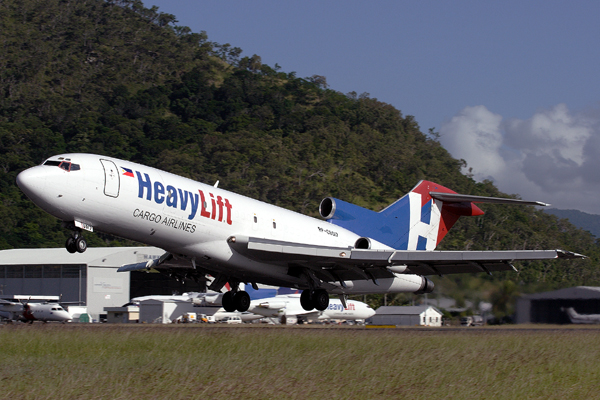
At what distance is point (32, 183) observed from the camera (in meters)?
16.4

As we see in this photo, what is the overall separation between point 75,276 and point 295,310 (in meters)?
22.9

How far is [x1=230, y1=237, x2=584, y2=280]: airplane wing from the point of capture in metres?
19.9

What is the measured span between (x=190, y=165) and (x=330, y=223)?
8935 cm

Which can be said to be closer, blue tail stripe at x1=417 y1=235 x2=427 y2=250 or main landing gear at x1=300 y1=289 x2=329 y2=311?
main landing gear at x1=300 y1=289 x2=329 y2=311

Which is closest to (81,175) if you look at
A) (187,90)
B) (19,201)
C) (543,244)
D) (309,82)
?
(19,201)

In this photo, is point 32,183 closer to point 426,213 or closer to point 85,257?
point 426,213

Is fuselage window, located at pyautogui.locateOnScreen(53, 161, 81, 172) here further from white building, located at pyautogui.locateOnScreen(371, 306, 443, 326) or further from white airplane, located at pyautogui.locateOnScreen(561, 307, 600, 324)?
white building, located at pyautogui.locateOnScreen(371, 306, 443, 326)

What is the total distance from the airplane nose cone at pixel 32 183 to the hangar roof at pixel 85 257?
4054 cm

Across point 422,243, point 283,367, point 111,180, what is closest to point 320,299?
point 422,243

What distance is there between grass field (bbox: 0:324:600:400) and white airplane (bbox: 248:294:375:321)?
74.2ft

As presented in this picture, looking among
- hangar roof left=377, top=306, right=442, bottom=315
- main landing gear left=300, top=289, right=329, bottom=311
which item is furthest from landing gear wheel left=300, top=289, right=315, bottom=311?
hangar roof left=377, top=306, right=442, bottom=315

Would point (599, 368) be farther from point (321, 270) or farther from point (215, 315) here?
point (215, 315)

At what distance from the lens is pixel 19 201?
9294 cm

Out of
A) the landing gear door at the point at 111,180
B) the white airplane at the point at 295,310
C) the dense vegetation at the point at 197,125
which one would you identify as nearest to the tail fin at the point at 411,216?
the landing gear door at the point at 111,180
